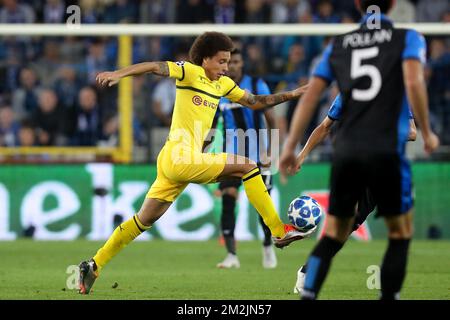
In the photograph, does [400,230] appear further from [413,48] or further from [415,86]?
[413,48]

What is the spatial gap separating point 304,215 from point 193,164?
1019mm

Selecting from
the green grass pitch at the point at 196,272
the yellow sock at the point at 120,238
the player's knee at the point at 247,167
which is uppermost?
the player's knee at the point at 247,167

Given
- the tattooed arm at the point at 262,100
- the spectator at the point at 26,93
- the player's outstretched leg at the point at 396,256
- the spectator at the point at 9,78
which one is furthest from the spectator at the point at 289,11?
the player's outstretched leg at the point at 396,256

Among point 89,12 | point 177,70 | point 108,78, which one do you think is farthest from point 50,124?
point 108,78

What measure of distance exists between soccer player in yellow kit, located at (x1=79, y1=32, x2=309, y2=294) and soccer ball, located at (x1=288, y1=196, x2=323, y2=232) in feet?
0.23

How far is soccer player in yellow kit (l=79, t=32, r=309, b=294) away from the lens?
8.51m

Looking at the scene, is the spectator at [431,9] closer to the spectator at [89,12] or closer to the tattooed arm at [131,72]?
the spectator at [89,12]

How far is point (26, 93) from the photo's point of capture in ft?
51.5

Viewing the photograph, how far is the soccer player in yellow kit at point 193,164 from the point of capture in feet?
27.9

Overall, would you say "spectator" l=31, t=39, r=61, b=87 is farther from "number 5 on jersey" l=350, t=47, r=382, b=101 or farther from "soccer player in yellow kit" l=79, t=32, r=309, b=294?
"number 5 on jersey" l=350, t=47, r=382, b=101

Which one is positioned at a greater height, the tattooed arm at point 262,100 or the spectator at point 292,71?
the spectator at point 292,71

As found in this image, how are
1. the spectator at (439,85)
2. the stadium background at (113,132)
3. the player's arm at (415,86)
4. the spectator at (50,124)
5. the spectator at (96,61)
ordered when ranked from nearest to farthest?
the player's arm at (415,86)
the stadium background at (113,132)
the spectator at (439,85)
the spectator at (50,124)
the spectator at (96,61)

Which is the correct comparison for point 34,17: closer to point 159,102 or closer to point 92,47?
point 92,47

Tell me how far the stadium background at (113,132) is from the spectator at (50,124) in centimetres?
2
